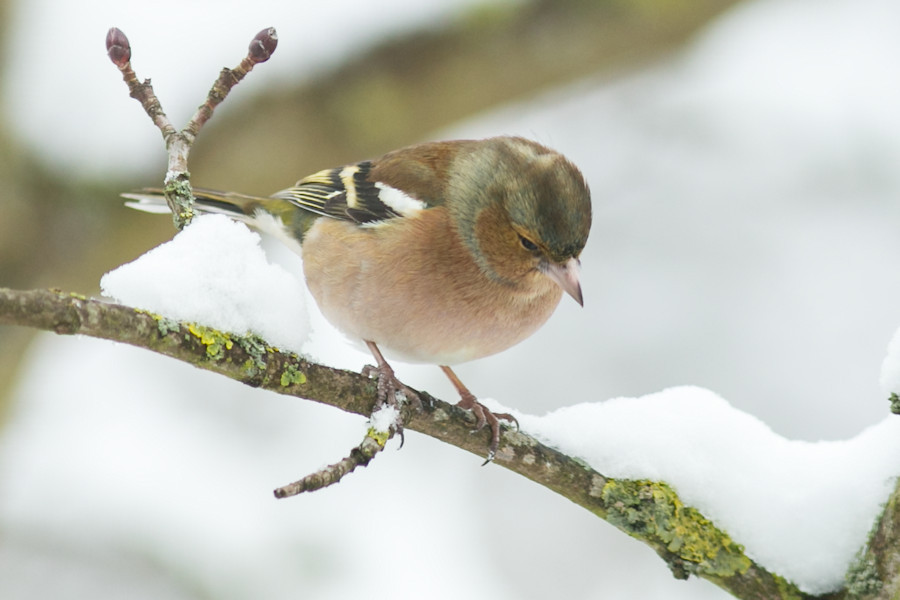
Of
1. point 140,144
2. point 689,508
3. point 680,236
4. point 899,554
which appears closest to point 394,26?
point 140,144

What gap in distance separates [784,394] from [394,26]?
3.21 metres

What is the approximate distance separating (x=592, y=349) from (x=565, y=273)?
8.06 ft

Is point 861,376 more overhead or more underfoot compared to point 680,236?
more underfoot

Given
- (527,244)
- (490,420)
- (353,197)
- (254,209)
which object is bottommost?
(490,420)

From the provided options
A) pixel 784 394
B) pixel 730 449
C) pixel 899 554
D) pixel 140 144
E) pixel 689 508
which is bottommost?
pixel 899 554

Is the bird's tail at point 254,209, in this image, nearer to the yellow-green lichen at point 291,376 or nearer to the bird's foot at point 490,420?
the bird's foot at point 490,420

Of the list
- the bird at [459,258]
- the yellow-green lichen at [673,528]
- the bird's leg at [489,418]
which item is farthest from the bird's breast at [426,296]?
→ the yellow-green lichen at [673,528]

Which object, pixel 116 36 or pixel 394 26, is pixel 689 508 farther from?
pixel 394 26

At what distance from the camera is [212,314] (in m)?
2.24

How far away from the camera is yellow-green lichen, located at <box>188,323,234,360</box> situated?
212cm

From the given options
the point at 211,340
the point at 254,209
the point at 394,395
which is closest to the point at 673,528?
the point at 394,395

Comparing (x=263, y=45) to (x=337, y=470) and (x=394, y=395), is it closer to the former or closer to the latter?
(x=394, y=395)

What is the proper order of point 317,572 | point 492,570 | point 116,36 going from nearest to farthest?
1. point 116,36
2. point 317,572
3. point 492,570

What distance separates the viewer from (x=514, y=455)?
2697mm
